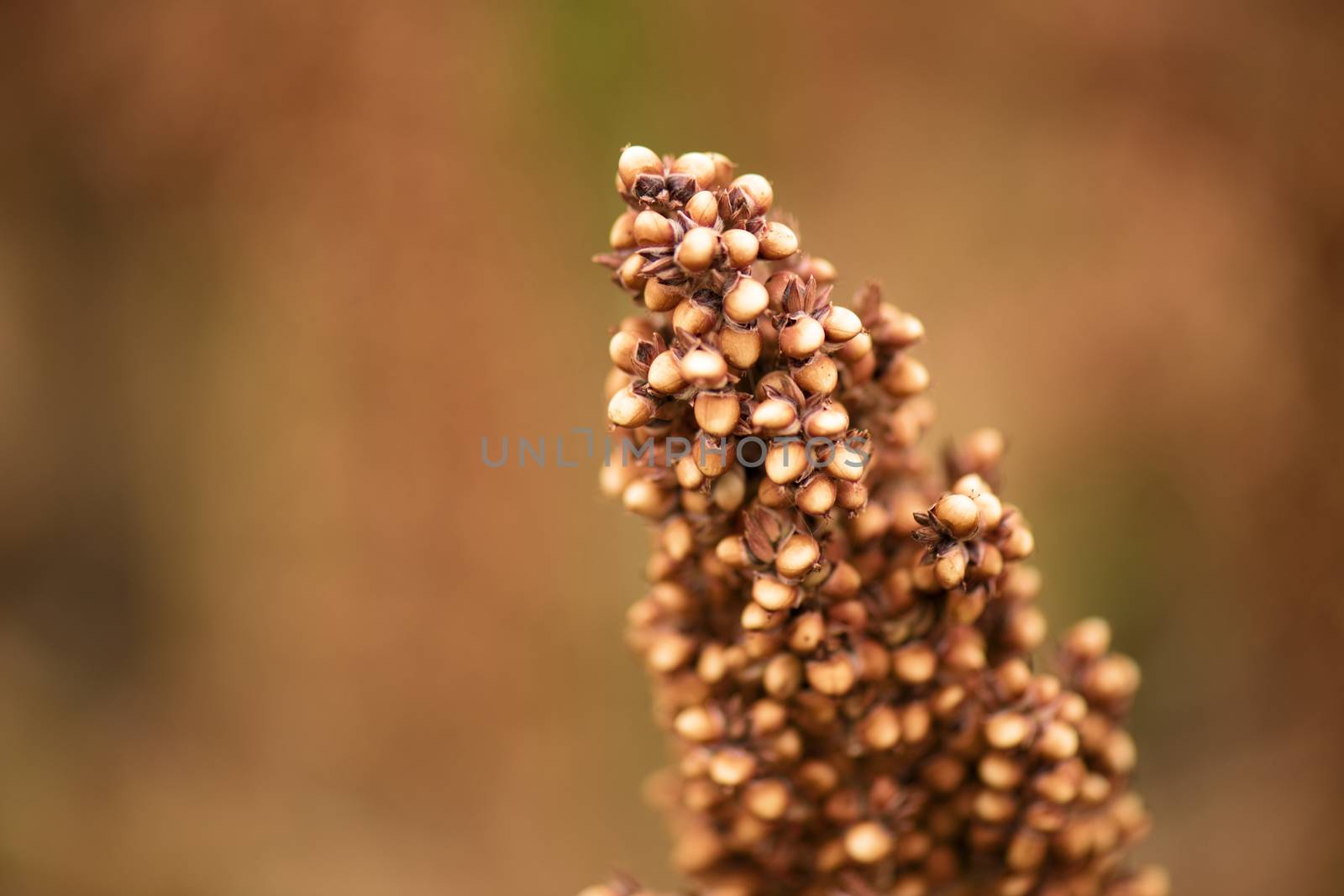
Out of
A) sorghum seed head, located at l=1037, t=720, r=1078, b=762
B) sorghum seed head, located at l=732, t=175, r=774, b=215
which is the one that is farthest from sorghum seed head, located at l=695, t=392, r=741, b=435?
sorghum seed head, located at l=1037, t=720, r=1078, b=762

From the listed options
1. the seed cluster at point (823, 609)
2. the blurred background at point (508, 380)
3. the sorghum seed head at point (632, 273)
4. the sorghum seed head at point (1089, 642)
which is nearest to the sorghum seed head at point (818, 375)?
the seed cluster at point (823, 609)

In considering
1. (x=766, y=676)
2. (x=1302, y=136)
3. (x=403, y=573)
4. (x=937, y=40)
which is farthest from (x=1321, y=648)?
(x=403, y=573)

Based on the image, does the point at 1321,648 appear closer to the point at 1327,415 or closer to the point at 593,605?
the point at 1327,415

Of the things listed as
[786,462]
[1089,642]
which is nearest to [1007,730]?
[1089,642]

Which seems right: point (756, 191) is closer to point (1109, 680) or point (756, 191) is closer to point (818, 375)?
point (818, 375)

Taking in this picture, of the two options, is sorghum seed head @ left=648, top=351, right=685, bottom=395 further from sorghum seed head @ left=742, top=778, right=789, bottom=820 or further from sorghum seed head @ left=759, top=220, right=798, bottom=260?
sorghum seed head @ left=742, top=778, right=789, bottom=820
